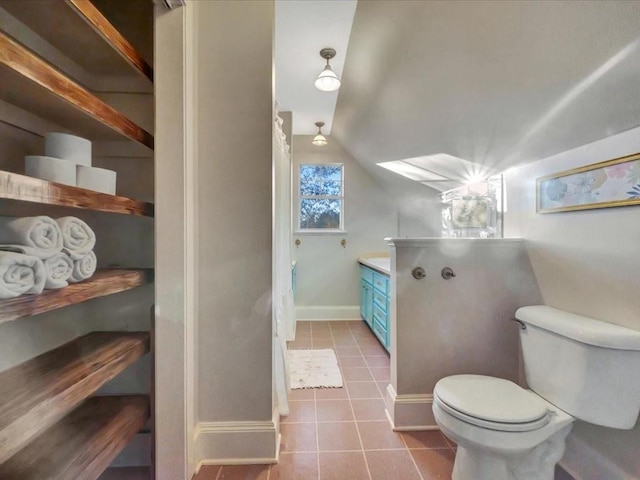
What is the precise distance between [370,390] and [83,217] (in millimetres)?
2032

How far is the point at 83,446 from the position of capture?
3.36ft

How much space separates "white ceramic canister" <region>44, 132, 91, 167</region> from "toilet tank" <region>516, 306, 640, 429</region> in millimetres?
1981

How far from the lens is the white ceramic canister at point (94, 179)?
106 centimetres

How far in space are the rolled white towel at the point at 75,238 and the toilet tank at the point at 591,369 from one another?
5.98 ft

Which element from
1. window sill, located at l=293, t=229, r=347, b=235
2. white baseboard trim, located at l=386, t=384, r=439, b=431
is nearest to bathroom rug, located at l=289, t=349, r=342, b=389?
white baseboard trim, located at l=386, t=384, r=439, b=431

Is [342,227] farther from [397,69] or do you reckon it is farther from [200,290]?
[200,290]

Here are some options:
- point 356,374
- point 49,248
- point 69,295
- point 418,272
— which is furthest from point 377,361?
point 49,248

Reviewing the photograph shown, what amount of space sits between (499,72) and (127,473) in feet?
8.49

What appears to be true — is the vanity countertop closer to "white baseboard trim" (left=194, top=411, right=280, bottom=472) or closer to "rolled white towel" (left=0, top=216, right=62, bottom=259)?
"white baseboard trim" (left=194, top=411, right=280, bottom=472)

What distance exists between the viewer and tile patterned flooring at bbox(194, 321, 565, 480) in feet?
4.66

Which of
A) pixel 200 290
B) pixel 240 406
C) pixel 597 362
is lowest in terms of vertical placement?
pixel 240 406

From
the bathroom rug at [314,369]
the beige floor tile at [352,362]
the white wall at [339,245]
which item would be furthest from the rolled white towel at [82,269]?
the white wall at [339,245]

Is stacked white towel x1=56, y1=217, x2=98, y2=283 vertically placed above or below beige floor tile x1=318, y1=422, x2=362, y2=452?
above

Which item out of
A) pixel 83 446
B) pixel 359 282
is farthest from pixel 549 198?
pixel 359 282
